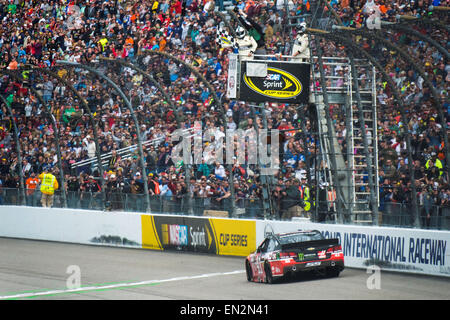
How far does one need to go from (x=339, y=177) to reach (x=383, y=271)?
2247 mm

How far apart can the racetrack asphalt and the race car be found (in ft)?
0.84

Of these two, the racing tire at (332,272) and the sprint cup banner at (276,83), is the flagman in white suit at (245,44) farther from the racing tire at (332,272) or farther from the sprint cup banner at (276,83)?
the racing tire at (332,272)

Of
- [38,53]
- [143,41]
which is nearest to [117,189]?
[143,41]

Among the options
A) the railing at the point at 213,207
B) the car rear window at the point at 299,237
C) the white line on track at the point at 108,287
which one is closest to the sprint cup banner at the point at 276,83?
the railing at the point at 213,207

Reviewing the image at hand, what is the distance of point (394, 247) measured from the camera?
17047 millimetres

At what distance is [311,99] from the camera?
61.3ft

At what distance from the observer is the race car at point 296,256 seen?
15.2m

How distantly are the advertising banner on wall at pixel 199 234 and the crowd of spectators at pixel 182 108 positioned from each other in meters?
0.71

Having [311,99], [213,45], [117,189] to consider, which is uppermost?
[213,45]

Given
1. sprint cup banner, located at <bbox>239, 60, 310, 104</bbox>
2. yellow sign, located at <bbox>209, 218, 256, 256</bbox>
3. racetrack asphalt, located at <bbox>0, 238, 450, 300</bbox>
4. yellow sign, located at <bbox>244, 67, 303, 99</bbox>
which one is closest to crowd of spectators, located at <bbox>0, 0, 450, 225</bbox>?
yellow sign, located at <bbox>209, 218, 256, 256</bbox>

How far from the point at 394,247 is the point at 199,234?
635 centimetres

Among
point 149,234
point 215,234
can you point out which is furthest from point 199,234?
point 149,234

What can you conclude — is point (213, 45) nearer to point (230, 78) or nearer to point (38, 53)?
point (230, 78)

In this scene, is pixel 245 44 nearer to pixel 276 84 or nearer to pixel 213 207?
pixel 276 84
